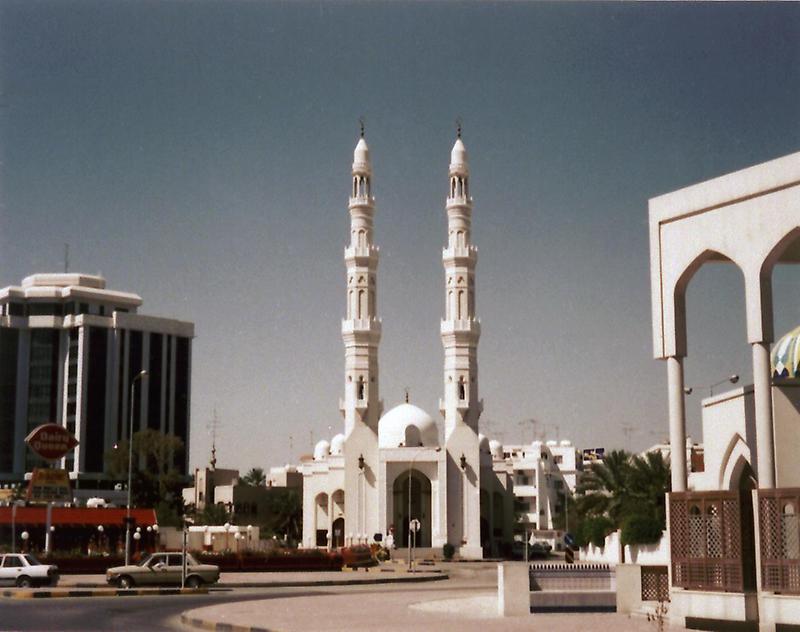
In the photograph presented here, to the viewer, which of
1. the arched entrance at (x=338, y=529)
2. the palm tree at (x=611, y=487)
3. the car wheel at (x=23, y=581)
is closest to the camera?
the car wheel at (x=23, y=581)

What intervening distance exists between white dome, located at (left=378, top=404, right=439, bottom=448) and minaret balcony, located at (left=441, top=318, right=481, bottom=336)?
8856 mm

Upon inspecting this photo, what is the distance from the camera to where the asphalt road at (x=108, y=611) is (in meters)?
19.8

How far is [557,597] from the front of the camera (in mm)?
22312

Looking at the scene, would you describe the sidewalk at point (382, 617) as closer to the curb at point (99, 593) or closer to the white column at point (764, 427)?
the white column at point (764, 427)

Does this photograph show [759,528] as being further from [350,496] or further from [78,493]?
[78,493]

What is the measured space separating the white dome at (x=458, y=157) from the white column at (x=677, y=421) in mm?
51694

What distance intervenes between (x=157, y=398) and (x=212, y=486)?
1801cm

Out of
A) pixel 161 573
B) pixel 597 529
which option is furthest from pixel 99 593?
pixel 597 529

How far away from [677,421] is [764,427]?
7.72 ft

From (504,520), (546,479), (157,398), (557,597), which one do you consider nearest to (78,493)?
(157,398)

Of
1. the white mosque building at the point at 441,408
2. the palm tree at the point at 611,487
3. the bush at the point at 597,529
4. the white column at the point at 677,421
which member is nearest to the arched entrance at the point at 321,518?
the white mosque building at the point at 441,408

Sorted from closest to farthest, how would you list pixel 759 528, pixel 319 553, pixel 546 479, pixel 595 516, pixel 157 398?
1. pixel 759 528
2. pixel 319 553
3. pixel 595 516
4. pixel 546 479
5. pixel 157 398

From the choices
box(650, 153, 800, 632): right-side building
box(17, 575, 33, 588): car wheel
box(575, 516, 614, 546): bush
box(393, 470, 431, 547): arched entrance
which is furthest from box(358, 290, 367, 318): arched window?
box(650, 153, 800, 632): right-side building

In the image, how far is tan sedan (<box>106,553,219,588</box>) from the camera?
30891 millimetres
